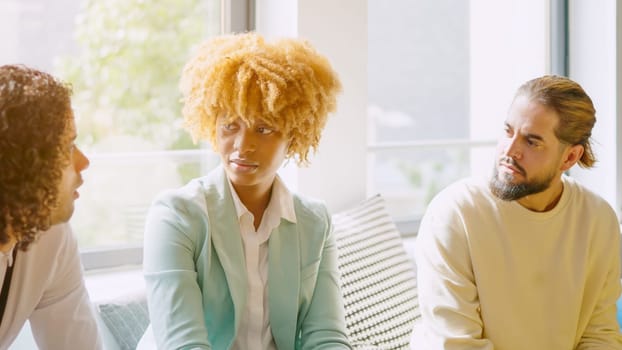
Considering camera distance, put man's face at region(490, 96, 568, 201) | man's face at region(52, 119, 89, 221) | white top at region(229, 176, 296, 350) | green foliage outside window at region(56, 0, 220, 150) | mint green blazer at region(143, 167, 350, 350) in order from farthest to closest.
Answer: green foliage outside window at region(56, 0, 220, 150) → man's face at region(490, 96, 568, 201) → white top at region(229, 176, 296, 350) → mint green blazer at region(143, 167, 350, 350) → man's face at region(52, 119, 89, 221)

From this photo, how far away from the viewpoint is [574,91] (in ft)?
7.40

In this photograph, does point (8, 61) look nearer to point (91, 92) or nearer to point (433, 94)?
point (91, 92)

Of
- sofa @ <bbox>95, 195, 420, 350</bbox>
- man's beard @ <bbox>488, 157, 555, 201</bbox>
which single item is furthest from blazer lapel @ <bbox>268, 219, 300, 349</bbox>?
man's beard @ <bbox>488, 157, 555, 201</bbox>

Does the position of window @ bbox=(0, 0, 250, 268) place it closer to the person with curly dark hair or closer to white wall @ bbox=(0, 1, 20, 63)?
white wall @ bbox=(0, 1, 20, 63)

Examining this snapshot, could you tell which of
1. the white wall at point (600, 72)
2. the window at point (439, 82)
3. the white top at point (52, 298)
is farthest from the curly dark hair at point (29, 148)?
the white wall at point (600, 72)

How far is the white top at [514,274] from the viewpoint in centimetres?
220

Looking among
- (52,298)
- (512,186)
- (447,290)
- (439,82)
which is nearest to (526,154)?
(512,186)

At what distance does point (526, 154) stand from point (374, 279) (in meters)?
0.61

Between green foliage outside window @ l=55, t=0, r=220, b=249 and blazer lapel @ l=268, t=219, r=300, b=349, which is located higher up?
green foliage outside window @ l=55, t=0, r=220, b=249

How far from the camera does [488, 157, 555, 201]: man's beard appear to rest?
2.22 metres

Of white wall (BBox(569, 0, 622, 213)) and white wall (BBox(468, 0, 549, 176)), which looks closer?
white wall (BBox(569, 0, 622, 213))

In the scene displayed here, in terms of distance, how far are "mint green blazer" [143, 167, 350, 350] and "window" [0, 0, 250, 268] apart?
60cm

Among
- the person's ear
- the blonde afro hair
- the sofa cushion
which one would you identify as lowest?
the sofa cushion

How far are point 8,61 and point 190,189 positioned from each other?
2.39 feet
